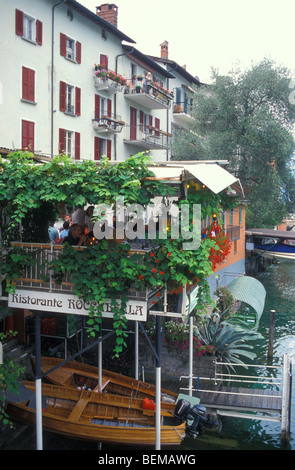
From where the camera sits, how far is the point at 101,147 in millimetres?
27031

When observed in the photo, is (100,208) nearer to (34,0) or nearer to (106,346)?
(106,346)

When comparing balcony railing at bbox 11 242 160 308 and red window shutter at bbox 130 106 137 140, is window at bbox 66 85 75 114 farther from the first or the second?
balcony railing at bbox 11 242 160 308

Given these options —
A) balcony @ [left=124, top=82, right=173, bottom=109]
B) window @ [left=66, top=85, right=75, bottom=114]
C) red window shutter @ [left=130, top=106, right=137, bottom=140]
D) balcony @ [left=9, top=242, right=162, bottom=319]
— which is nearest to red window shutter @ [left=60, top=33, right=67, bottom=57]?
window @ [left=66, top=85, right=75, bottom=114]

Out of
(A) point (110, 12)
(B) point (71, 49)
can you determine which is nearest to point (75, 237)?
(B) point (71, 49)

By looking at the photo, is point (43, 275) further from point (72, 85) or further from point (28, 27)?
point (72, 85)

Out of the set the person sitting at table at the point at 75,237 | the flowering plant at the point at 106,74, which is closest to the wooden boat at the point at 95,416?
the person sitting at table at the point at 75,237

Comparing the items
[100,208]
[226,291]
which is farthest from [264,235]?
[100,208]

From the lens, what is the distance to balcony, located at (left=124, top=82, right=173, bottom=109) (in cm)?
2873

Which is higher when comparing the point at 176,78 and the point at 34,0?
the point at 176,78

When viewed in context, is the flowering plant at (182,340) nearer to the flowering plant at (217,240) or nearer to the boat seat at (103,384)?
the boat seat at (103,384)

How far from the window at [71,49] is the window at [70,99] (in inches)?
57.1

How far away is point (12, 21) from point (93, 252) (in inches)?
603

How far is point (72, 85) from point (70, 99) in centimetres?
70

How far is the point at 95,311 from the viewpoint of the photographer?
8352 millimetres
